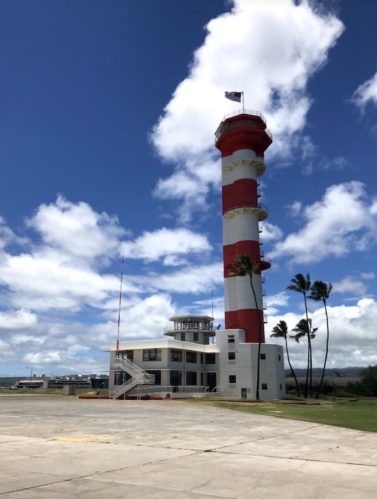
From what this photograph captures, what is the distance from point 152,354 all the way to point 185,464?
52.5 meters

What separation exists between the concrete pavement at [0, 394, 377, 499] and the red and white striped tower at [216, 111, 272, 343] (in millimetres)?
45895

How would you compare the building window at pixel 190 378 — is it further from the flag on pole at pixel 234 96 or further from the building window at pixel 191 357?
the flag on pole at pixel 234 96

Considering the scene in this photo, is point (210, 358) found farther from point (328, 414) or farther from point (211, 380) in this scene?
point (328, 414)

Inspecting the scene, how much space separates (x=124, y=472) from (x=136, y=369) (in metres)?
49.7

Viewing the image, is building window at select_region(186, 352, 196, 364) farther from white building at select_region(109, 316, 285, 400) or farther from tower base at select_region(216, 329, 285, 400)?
tower base at select_region(216, 329, 285, 400)

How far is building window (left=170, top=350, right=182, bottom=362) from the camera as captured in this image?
2457 inches

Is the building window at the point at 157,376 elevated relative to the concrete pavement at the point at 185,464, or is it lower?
elevated

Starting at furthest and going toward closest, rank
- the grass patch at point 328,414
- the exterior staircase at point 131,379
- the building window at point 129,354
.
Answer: the building window at point 129,354 → the exterior staircase at point 131,379 → the grass patch at point 328,414

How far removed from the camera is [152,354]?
6247 centimetres

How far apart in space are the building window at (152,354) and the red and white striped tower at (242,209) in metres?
10.7

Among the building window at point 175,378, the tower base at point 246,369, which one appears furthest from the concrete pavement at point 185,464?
the tower base at point 246,369

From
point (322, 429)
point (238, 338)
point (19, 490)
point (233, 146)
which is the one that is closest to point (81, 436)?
point (19, 490)

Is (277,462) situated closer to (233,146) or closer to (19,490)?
(19,490)

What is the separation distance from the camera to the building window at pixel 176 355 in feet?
205
